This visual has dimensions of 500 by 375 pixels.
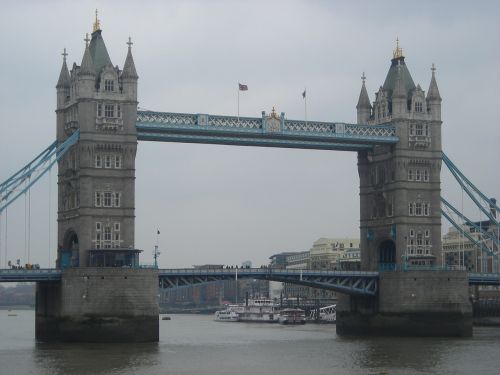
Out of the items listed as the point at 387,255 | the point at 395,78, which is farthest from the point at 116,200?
the point at 395,78

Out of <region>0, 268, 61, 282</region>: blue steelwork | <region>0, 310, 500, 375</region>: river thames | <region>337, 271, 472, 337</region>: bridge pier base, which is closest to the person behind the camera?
<region>0, 310, 500, 375</region>: river thames

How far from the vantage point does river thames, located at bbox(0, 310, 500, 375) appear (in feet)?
291

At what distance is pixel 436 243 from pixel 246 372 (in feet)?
177

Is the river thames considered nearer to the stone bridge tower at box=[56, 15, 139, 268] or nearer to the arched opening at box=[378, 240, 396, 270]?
the stone bridge tower at box=[56, 15, 139, 268]

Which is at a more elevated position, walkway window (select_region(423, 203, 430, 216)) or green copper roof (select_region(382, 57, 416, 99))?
green copper roof (select_region(382, 57, 416, 99))

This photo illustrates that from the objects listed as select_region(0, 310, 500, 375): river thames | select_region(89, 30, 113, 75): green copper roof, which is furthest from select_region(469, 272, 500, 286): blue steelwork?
select_region(89, 30, 113, 75): green copper roof

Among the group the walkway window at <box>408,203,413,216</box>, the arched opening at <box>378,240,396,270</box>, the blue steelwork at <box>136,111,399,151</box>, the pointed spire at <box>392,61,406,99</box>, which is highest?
the pointed spire at <box>392,61,406,99</box>

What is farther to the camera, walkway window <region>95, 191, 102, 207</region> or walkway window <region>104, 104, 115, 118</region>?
walkway window <region>104, 104, 115, 118</region>

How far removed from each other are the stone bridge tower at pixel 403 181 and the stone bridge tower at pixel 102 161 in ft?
107

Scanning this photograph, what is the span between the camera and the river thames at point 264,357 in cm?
8856

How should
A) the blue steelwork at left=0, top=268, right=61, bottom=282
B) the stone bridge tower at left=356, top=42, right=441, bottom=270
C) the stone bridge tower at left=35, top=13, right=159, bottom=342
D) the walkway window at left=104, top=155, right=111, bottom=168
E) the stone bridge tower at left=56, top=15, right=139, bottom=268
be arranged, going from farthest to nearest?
the stone bridge tower at left=356, top=42, right=441, bottom=270 < the walkway window at left=104, top=155, right=111, bottom=168 < the stone bridge tower at left=56, top=15, right=139, bottom=268 < the stone bridge tower at left=35, top=13, right=159, bottom=342 < the blue steelwork at left=0, top=268, right=61, bottom=282

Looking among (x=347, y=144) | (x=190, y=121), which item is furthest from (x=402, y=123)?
(x=190, y=121)

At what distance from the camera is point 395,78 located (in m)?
139

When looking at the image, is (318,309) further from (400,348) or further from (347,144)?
(400,348)
